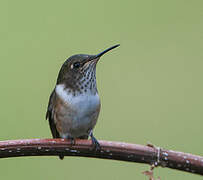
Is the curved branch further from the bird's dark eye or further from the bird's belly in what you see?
the bird's dark eye

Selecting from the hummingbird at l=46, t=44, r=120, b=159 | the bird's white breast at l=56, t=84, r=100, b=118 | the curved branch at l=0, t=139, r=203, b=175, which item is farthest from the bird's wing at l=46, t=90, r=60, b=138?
the curved branch at l=0, t=139, r=203, b=175

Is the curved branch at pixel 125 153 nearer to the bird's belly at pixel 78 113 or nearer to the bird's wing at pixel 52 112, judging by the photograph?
the bird's belly at pixel 78 113

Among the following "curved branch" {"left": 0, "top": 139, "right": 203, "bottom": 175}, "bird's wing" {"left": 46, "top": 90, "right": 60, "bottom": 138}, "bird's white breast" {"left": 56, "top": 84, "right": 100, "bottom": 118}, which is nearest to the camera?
"curved branch" {"left": 0, "top": 139, "right": 203, "bottom": 175}

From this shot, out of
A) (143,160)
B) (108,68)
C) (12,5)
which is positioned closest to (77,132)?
(143,160)

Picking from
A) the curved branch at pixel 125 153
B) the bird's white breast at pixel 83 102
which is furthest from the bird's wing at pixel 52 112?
the curved branch at pixel 125 153

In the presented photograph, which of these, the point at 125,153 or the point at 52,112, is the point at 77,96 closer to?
the point at 52,112

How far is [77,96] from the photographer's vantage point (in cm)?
360

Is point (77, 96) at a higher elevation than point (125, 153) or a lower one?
higher

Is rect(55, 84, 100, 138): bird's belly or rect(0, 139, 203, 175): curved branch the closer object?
rect(0, 139, 203, 175): curved branch

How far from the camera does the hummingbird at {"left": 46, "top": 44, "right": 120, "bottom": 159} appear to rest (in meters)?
3.58

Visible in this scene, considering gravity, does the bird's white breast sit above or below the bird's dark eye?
below

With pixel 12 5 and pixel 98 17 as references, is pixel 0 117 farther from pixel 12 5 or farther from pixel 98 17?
pixel 98 17

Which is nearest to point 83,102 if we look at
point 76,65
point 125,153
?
point 76,65

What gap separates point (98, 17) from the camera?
689 centimetres
